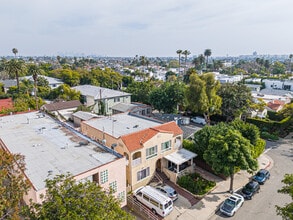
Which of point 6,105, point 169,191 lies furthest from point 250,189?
Result: point 6,105

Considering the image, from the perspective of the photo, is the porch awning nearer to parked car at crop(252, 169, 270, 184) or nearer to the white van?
the white van

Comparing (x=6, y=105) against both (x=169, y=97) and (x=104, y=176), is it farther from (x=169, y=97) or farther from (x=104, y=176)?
(x=104, y=176)

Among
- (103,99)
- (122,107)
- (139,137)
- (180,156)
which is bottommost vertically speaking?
(180,156)

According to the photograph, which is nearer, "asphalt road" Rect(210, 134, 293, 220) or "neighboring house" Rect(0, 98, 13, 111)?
"asphalt road" Rect(210, 134, 293, 220)

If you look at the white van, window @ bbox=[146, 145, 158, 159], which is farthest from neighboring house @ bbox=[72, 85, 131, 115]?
the white van

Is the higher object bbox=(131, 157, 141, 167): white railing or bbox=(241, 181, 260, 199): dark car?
bbox=(131, 157, 141, 167): white railing

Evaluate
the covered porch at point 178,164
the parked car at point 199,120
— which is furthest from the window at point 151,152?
the parked car at point 199,120
